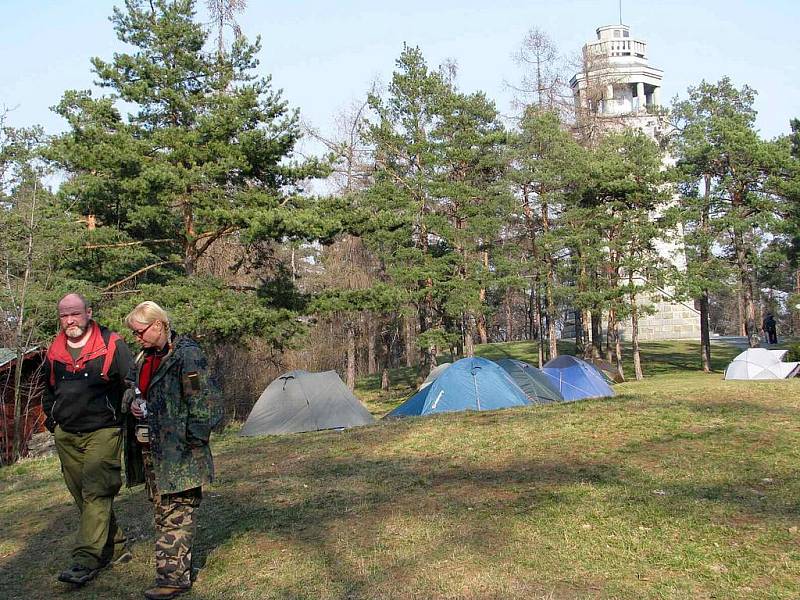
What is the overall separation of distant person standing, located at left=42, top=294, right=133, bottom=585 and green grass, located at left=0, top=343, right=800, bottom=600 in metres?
0.29

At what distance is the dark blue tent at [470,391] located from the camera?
15.7m

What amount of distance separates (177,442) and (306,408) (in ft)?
40.3

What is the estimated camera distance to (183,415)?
15.6 ft

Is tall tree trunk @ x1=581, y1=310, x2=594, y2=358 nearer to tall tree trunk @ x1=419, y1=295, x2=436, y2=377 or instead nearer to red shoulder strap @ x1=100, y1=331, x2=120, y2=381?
tall tree trunk @ x1=419, y1=295, x2=436, y2=377

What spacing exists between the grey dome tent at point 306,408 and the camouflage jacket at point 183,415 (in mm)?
11886

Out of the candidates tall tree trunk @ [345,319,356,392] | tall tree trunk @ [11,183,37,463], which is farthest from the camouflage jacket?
tall tree trunk @ [345,319,356,392]

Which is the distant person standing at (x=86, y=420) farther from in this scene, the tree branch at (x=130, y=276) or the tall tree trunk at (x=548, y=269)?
the tall tree trunk at (x=548, y=269)

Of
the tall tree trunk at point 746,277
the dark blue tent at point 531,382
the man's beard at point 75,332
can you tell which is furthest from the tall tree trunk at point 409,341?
the man's beard at point 75,332

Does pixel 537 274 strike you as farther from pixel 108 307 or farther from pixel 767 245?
pixel 108 307

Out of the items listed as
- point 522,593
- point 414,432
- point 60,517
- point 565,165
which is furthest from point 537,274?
point 522,593

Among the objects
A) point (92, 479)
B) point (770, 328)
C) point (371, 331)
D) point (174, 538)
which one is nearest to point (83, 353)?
point (92, 479)

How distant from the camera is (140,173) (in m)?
17.7

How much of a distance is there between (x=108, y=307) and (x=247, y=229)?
3.73 meters

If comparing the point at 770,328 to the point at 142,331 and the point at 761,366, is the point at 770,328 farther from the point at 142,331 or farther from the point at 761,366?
the point at 142,331
